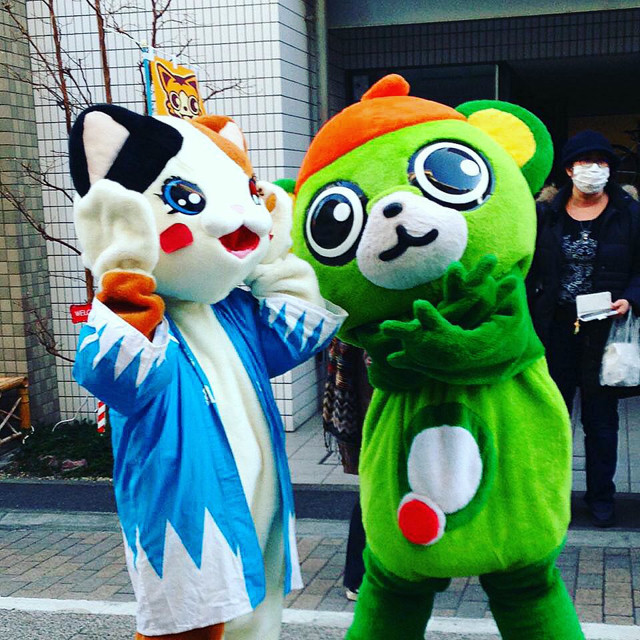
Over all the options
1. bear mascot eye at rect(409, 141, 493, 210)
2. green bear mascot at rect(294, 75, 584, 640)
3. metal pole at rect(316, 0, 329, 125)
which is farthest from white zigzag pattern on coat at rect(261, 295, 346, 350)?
metal pole at rect(316, 0, 329, 125)

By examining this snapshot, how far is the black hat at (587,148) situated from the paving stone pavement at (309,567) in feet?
6.64

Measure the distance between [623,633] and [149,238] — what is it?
2576 millimetres

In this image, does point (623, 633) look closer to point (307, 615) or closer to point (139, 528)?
point (307, 615)

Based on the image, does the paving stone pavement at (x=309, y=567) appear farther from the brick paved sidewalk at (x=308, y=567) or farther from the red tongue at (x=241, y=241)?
the red tongue at (x=241, y=241)

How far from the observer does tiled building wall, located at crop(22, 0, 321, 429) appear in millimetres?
6656

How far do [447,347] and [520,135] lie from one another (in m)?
0.89

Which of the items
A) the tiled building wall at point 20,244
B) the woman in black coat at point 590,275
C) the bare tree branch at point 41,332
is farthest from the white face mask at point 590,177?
the tiled building wall at point 20,244

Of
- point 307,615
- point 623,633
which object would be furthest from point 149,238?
point 623,633

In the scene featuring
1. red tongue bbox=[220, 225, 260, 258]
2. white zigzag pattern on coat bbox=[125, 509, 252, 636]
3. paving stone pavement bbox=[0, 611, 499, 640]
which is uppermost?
red tongue bbox=[220, 225, 260, 258]

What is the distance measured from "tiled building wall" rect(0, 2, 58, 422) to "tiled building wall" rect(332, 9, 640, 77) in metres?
2.64

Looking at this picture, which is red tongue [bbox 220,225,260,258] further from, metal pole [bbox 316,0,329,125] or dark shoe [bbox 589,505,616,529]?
metal pole [bbox 316,0,329,125]

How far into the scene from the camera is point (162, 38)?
22.3ft

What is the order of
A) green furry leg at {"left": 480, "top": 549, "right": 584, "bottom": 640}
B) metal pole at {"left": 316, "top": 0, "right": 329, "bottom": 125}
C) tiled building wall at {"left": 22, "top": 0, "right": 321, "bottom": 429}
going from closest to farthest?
green furry leg at {"left": 480, "top": 549, "right": 584, "bottom": 640} → tiled building wall at {"left": 22, "top": 0, "right": 321, "bottom": 429} → metal pole at {"left": 316, "top": 0, "right": 329, "bottom": 125}

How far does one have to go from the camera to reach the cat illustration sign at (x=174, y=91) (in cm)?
423
